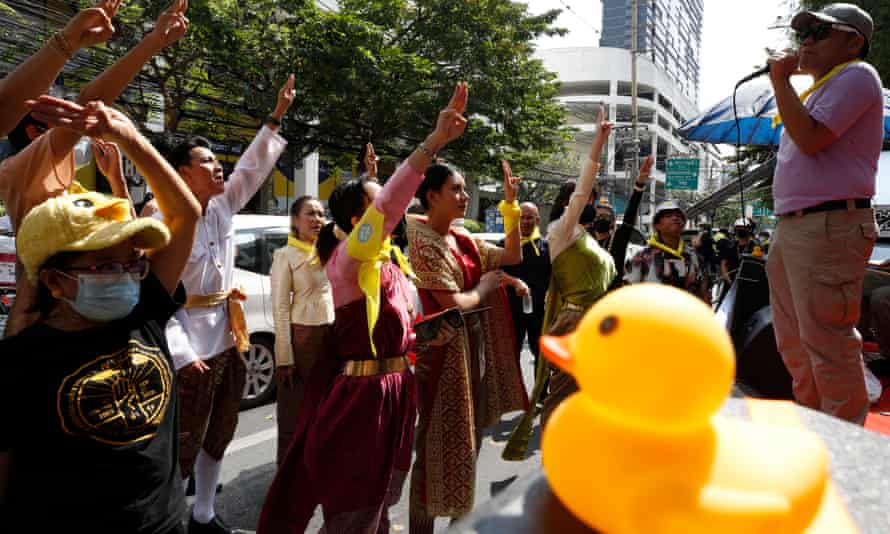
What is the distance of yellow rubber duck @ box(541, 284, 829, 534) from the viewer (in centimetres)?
63

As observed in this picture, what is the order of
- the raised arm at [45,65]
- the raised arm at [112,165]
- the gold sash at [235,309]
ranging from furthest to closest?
the gold sash at [235,309] < the raised arm at [112,165] < the raised arm at [45,65]

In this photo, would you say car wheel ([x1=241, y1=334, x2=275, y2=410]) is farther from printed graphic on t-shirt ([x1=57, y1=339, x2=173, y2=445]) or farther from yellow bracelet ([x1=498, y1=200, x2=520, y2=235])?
printed graphic on t-shirt ([x1=57, y1=339, x2=173, y2=445])

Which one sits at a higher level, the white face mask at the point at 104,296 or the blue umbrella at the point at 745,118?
the blue umbrella at the point at 745,118

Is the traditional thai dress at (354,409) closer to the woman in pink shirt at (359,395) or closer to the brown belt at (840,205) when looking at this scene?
the woman in pink shirt at (359,395)

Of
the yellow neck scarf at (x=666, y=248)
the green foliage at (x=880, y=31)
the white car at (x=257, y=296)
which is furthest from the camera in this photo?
the green foliage at (x=880, y=31)

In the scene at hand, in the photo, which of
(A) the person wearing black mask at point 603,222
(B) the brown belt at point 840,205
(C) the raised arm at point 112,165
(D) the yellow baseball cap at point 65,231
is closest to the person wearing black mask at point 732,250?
(A) the person wearing black mask at point 603,222

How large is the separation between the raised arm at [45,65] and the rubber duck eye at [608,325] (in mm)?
1977

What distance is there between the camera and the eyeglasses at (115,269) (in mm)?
→ 1518

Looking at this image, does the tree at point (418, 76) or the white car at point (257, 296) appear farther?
the tree at point (418, 76)

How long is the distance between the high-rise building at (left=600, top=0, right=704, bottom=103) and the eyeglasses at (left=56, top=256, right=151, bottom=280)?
48022 millimetres

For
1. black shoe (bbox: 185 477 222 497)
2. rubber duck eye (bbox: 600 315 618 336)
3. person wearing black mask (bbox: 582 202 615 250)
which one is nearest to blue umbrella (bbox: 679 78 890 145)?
person wearing black mask (bbox: 582 202 615 250)

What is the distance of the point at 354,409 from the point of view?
2178mm

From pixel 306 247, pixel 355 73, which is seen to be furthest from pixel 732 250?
pixel 306 247

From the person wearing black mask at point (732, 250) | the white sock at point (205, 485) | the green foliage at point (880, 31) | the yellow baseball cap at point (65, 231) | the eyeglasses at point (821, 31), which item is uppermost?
the green foliage at point (880, 31)
